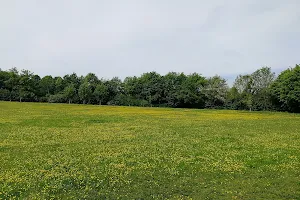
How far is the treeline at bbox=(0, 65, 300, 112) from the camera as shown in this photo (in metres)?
102

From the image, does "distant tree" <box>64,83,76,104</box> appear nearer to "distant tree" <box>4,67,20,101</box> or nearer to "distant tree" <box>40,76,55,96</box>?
"distant tree" <box>40,76,55,96</box>

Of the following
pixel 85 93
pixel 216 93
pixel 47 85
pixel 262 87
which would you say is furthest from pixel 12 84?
pixel 262 87

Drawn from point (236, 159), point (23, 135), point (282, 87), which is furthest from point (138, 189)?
point (282, 87)

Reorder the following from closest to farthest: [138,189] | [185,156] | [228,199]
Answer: [228,199] → [138,189] → [185,156]

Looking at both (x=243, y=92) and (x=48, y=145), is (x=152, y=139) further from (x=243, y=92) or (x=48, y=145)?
(x=243, y=92)

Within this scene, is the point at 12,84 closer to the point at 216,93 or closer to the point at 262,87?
the point at 216,93

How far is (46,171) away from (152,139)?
507 inches

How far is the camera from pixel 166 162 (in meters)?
17.4

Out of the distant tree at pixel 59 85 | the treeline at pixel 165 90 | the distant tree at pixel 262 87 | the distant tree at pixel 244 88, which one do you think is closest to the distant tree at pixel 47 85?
the treeline at pixel 165 90

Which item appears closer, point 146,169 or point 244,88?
point 146,169

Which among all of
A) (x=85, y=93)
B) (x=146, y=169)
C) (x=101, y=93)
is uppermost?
(x=101, y=93)

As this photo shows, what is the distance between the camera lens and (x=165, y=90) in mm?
125875

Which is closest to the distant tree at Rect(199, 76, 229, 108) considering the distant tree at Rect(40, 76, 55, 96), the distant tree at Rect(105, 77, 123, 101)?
the distant tree at Rect(105, 77, 123, 101)

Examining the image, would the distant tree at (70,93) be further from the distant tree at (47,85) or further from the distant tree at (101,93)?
the distant tree at (47,85)
